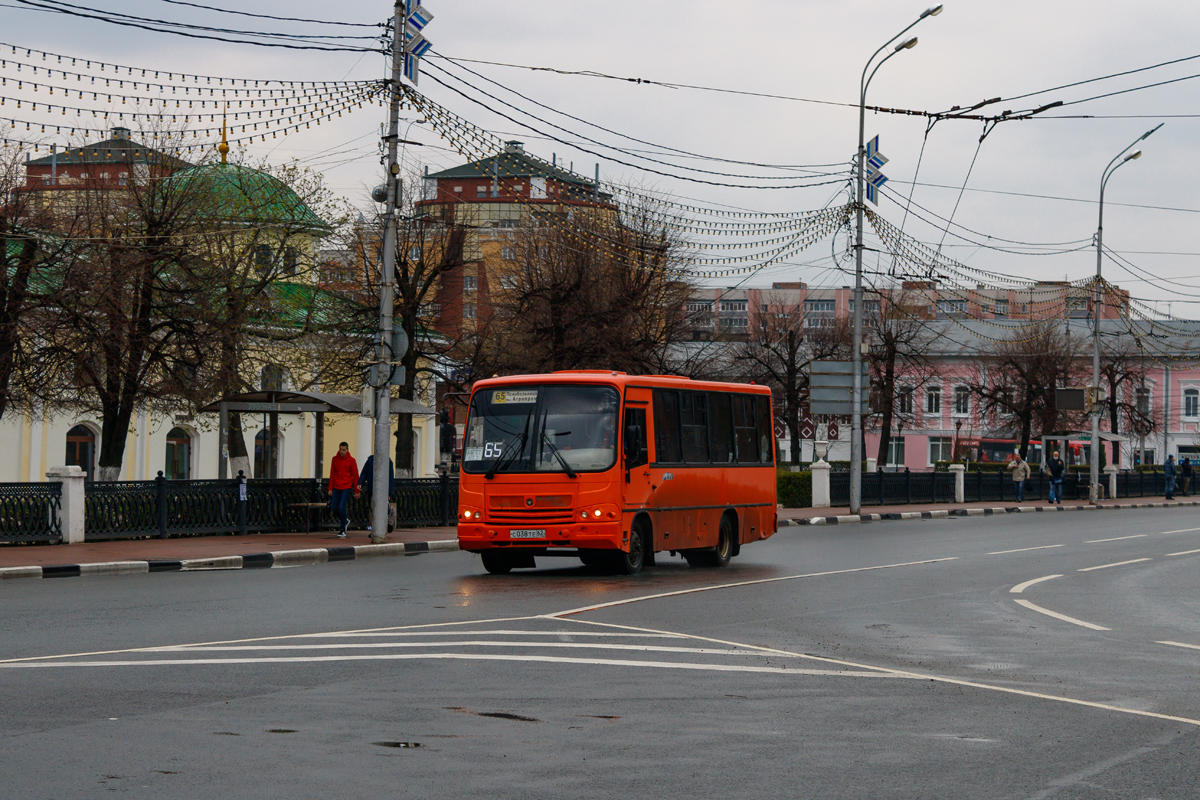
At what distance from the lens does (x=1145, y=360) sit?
91.1 meters

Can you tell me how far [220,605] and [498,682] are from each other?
20.0 ft

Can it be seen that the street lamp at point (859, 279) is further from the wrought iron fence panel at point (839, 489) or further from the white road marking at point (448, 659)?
the white road marking at point (448, 659)

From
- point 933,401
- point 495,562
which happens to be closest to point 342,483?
point 495,562

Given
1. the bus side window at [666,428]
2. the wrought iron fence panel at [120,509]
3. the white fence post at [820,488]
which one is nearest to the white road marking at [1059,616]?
the bus side window at [666,428]

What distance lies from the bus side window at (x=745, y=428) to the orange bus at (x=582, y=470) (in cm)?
147

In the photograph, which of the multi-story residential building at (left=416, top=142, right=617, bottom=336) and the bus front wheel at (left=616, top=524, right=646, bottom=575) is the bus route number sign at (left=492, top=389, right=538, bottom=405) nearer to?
the bus front wheel at (left=616, top=524, right=646, bottom=575)

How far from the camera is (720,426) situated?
2127cm

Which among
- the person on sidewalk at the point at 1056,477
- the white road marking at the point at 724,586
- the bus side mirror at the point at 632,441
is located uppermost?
the bus side mirror at the point at 632,441

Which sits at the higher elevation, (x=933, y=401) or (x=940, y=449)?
(x=933, y=401)

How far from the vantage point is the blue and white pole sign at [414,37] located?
24.3 m

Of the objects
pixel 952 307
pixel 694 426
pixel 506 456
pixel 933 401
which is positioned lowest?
pixel 506 456

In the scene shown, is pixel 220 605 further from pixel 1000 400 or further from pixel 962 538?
pixel 1000 400

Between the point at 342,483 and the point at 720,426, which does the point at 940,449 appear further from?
the point at 720,426

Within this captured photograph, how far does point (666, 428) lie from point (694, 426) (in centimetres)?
87
